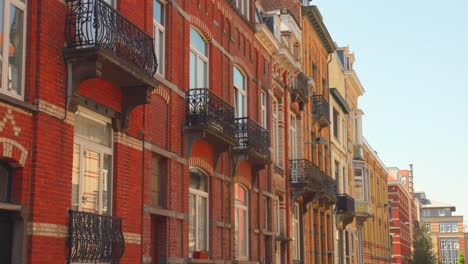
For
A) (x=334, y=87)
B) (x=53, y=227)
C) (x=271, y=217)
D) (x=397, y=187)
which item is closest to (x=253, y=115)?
(x=271, y=217)

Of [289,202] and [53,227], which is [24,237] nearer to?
[53,227]

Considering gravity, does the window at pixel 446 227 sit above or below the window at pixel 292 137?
above

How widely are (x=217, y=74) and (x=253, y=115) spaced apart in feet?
12.9

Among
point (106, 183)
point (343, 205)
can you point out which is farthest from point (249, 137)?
point (343, 205)

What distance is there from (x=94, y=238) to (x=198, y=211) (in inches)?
265

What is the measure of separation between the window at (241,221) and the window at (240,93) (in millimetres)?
2540

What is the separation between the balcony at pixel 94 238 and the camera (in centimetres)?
1362

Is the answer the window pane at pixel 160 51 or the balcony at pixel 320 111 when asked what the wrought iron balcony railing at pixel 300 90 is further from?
the window pane at pixel 160 51

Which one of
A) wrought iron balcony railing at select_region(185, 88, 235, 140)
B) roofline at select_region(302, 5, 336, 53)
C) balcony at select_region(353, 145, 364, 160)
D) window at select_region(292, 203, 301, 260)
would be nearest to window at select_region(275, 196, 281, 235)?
window at select_region(292, 203, 301, 260)

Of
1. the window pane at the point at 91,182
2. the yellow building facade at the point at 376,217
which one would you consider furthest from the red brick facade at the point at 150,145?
the yellow building facade at the point at 376,217

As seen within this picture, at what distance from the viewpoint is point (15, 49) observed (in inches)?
502

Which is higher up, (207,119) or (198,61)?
(198,61)

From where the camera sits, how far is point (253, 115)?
26344mm

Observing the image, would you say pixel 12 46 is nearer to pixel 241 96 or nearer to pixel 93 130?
pixel 93 130
